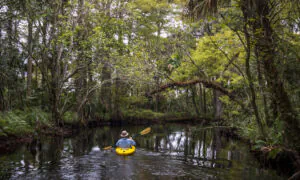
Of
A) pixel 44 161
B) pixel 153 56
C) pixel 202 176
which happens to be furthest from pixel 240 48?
pixel 44 161

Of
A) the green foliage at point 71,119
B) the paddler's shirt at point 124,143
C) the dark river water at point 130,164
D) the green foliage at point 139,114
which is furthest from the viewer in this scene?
the green foliage at point 139,114

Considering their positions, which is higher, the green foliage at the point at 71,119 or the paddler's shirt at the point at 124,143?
the green foliage at the point at 71,119

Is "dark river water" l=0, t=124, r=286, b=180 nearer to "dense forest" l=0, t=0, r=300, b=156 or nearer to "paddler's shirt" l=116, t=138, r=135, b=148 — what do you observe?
"paddler's shirt" l=116, t=138, r=135, b=148

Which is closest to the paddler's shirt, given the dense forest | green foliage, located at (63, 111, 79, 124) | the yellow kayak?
the yellow kayak

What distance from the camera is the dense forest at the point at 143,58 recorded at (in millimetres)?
7188

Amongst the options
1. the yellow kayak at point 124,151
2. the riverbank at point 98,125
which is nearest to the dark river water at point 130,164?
the yellow kayak at point 124,151

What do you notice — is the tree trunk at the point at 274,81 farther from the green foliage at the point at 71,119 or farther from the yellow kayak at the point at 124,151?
the green foliage at the point at 71,119

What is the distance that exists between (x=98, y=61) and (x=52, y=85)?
120 inches

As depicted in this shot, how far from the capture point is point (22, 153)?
1004 cm

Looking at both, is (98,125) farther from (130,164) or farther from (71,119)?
(130,164)

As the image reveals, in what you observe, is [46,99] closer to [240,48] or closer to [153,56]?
[153,56]

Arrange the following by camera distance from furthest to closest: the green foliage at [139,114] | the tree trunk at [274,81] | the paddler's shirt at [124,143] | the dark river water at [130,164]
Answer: the green foliage at [139,114] → the paddler's shirt at [124,143] → the dark river water at [130,164] → the tree trunk at [274,81]

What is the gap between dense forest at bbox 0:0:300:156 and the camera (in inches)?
283

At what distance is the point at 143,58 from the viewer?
1453 cm
